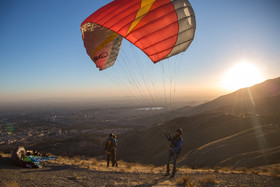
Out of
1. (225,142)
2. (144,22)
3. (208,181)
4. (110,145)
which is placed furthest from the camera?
(225,142)

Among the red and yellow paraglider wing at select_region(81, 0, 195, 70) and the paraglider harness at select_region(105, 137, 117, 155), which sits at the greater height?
the red and yellow paraglider wing at select_region(81, 0, 195, 70)

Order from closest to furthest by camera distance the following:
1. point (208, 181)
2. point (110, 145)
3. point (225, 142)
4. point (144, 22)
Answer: point (208, 181) < point (144, 22) < point (110, 145) < point (225, 142)

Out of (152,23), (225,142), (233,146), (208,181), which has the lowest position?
(225,142)

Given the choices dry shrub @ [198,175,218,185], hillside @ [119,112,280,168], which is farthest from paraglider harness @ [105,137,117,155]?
dry shrub @ [198,175,218,185]

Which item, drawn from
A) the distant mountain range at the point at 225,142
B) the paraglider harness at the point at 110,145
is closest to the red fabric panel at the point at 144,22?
the distant mountain range at the point at 225,142

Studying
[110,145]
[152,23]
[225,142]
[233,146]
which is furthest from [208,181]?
[225,142]

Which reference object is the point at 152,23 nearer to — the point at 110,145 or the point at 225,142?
the point at 110,145

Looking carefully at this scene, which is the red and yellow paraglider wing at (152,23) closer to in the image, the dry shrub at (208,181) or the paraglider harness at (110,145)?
the paraglider harness at (110,145)

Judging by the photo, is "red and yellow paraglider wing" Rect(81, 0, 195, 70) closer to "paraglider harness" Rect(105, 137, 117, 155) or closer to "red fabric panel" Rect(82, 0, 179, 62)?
"red fabric panel" Rect(82, 0, 179, 62)
